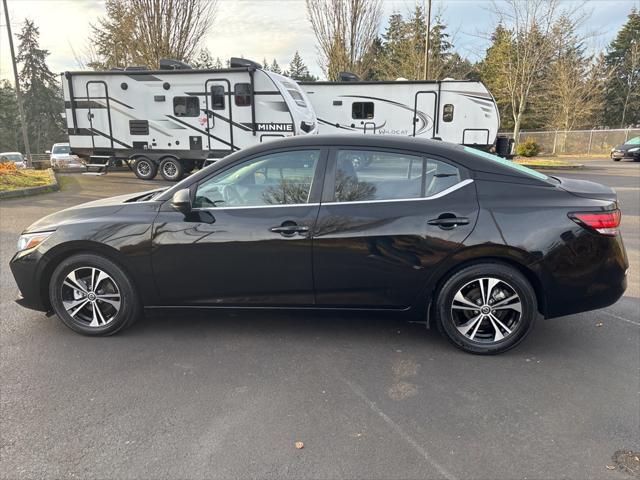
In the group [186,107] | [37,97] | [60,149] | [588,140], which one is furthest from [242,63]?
[37,97]

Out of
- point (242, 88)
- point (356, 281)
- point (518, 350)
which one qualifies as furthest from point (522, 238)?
point (242, 88)

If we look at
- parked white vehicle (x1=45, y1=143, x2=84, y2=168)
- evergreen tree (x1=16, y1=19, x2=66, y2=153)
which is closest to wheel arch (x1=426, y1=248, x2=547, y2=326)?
parked white vehicle (x1=45, y1=143, x2=84, y2=168)

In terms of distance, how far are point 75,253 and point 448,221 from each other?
290 cm

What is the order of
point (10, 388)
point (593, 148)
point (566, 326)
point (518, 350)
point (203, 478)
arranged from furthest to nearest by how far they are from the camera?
point (593, 148) < point (566, 326) < point (518, 350) < point (10, 388) < point (203, 478)

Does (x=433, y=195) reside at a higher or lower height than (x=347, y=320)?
higher

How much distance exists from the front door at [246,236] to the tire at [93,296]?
0.33 metres

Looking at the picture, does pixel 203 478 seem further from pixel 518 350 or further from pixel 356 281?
pixel 518 350

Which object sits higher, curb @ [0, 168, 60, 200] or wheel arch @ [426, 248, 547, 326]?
wheel arch @ [426, 248, 547, 326]

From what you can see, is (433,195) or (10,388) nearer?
(10,388)

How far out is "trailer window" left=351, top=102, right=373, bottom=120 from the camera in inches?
627

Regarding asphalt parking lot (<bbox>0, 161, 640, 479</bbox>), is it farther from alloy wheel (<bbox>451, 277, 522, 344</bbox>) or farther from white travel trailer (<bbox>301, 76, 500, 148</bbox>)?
white travel trailer (<bbox>301, 76, 500, 148</bbox>)

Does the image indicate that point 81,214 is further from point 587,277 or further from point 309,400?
point 587,277

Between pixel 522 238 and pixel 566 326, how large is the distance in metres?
1.29

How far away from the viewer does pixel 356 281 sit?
347 centimetres
